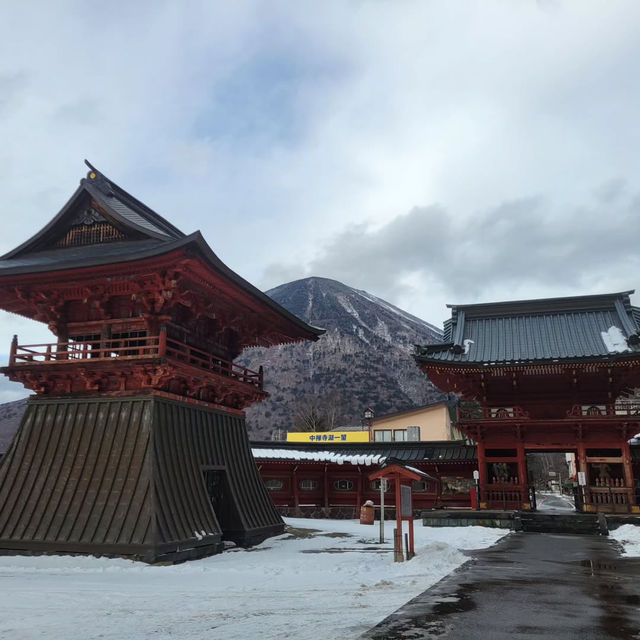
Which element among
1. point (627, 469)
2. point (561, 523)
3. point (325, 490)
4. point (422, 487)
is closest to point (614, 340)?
point (627, 469)

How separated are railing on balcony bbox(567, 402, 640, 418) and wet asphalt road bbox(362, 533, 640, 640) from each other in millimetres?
11837

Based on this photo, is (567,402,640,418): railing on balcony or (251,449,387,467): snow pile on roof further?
(251,449,387,467): snow pile on roof

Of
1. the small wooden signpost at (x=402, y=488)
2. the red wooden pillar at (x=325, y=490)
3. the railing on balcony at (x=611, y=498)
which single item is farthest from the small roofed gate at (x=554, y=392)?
the small wooden signpost at (x=402, y=488)

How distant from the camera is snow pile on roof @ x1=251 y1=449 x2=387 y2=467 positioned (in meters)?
32.3

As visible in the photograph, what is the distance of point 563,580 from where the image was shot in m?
11.7

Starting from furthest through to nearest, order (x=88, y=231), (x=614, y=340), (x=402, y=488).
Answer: (x=614, y=340) → (x=88, y=231) → (x=402, y=488)

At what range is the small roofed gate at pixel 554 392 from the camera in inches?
1012

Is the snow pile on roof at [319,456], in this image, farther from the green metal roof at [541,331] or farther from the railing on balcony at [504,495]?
the green metal roof at [541,331]

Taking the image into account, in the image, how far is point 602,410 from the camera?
26.9 metres

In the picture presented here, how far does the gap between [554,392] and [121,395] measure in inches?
804

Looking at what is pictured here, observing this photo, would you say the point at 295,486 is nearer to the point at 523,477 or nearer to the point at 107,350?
the point at 523,477

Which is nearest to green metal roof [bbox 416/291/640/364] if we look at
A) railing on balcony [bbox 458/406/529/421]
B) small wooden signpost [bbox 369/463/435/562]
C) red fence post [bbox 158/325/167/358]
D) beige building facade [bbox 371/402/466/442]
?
railing on balcony [bbox 458/406/529/421]

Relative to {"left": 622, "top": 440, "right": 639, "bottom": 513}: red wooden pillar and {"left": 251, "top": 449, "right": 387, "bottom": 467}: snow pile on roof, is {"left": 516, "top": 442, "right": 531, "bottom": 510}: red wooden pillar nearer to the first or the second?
{"left": 622, "top": 440, "right": 639, "bottom": 513}: red wooden pillar

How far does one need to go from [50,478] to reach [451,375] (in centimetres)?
1863
